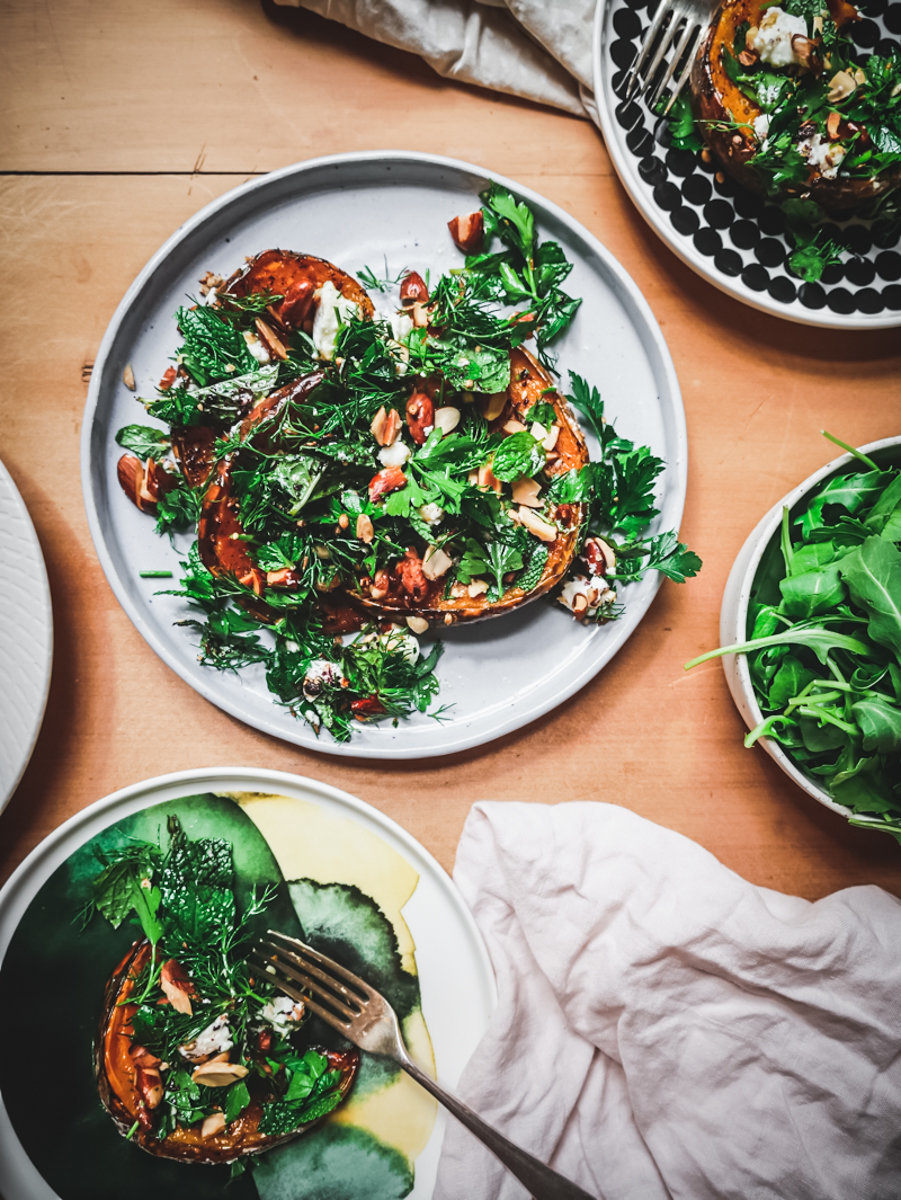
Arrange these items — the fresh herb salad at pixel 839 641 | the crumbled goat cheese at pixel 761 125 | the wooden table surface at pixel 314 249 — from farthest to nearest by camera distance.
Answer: the wooden table surface at pixel 314 249 < the crumbled goat cheese at pixel 761 125 < the fresh herb salad at pixel 839 641

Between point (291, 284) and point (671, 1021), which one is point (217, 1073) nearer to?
point (671, 1021)

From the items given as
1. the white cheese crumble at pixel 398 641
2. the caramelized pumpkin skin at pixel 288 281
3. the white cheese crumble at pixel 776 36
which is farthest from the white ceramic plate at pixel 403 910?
the white cheese crumble at pixel 776 36

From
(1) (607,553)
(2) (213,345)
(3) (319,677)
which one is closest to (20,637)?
(3) (319,677)

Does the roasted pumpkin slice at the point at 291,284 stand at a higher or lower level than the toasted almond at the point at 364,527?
higher

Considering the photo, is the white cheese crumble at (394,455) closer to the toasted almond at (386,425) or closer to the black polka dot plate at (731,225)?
the toasted almond at (386,425)

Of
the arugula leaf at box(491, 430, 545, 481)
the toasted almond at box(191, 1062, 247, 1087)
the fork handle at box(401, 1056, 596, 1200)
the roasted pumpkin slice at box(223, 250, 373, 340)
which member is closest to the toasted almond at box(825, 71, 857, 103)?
the arugula leaf at box(491, 430, 545, 481)
